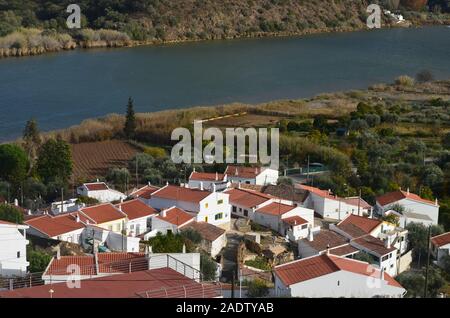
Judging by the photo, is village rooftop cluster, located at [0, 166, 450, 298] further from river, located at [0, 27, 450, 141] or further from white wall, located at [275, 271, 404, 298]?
river, located at [0, 27, 450, 141]

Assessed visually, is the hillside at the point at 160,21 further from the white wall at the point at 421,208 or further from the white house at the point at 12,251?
the white house at the point at 12,251

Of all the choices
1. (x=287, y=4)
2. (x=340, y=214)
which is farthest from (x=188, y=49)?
(x=340, y=214)

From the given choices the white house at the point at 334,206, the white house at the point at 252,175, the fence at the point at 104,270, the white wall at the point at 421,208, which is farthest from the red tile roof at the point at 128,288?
the white house at the point at 252,175

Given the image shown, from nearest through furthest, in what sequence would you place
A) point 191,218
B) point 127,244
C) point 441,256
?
1. point 127,244
2. point 441,256
3. point 191,218

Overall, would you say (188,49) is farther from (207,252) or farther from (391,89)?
(207,252)

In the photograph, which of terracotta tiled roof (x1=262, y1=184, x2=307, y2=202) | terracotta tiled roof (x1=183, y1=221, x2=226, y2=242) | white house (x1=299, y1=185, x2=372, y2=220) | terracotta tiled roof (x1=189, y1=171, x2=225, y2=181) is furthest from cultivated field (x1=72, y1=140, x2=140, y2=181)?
white house (x1=299, y1=185, x2=372, y2=220)

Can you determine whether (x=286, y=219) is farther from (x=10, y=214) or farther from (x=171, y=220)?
(x=10, y=214)

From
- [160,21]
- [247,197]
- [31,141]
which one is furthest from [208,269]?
[160,21]
